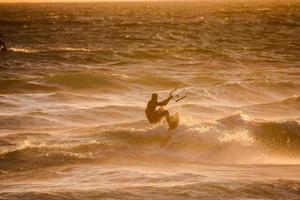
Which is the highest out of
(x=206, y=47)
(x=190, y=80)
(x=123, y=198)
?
(x=206, y=47)

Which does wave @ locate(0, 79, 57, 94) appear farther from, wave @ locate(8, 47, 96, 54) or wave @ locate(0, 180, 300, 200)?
A: wave @ locate(0, 180, 300, 200)

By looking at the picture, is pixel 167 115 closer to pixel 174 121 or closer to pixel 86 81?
pixel 174 121

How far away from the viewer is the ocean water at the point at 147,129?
11.6 meters

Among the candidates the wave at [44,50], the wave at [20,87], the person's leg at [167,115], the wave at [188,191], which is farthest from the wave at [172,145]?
the wave at [44,50]

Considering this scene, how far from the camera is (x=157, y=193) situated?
35.9 feet

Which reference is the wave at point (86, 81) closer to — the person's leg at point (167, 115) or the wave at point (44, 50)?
the person's leg at point (167, 115)

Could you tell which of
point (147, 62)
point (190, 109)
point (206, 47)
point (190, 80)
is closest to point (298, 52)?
point (206, 47)

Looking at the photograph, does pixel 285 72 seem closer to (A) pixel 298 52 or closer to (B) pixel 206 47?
(A) pixel 298 52

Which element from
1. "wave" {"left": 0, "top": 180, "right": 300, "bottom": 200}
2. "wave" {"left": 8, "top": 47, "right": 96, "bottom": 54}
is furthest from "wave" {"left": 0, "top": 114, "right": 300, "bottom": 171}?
"wave" {"left": 8, "top": 47, "right": 96, "bottom": 54}

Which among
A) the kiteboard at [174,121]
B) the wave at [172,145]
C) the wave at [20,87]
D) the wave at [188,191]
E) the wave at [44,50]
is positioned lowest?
the wave at [188,191]

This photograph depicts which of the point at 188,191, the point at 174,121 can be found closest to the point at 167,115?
the point at 174,121

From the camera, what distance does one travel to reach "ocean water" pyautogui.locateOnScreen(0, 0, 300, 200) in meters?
11.6

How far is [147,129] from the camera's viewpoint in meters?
17.3

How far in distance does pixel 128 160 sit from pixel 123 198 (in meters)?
3.88
